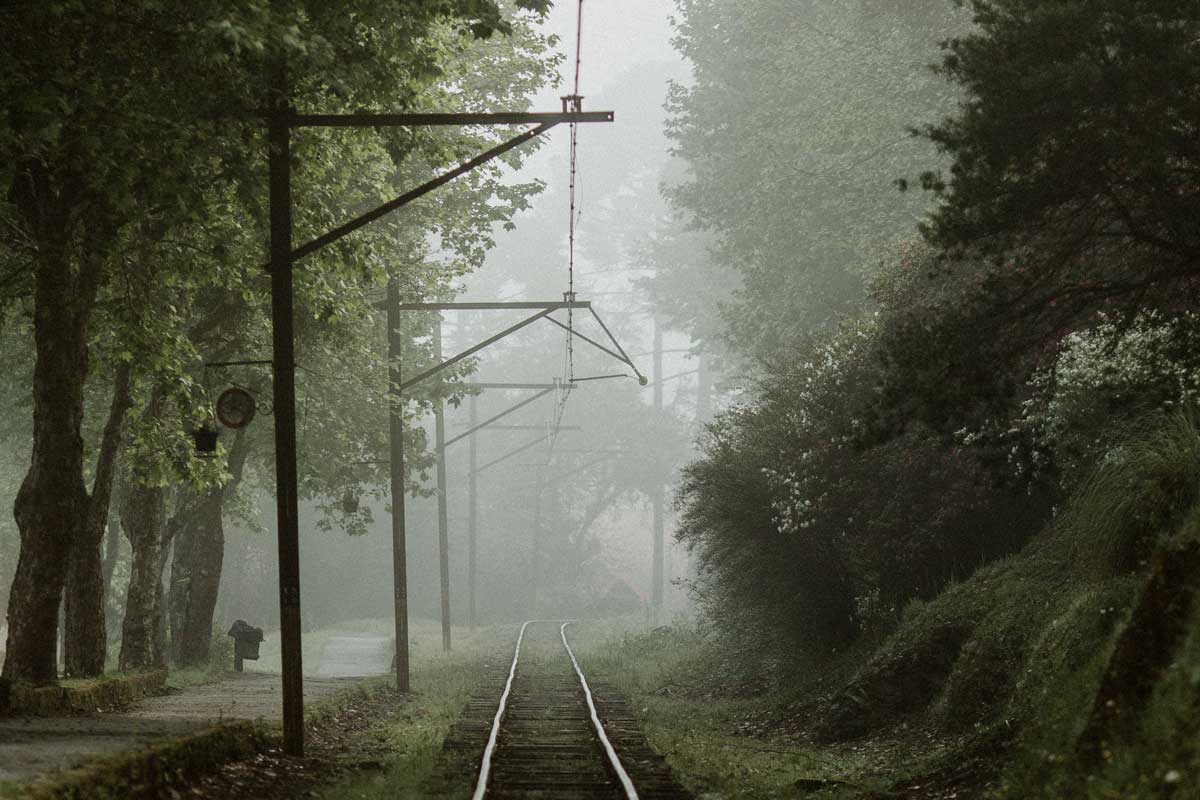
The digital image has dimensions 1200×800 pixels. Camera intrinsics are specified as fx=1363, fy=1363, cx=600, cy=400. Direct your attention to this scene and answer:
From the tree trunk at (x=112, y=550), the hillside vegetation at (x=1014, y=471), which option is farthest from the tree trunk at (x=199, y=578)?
the hillside vegetation at (x=1014, y=471)

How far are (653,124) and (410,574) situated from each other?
36.4 meters

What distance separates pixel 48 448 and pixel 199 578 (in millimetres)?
15452

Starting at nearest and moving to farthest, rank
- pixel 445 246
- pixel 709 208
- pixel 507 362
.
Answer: pixel 445 246, pixel 709 208, pixel 507 362

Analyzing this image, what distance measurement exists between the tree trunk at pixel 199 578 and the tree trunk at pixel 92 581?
9735mm

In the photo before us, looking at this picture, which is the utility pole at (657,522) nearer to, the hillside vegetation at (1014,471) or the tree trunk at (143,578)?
the tree trunk at (143,578)

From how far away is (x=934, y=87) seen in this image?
3162cm

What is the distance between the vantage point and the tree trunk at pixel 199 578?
98.1 feet

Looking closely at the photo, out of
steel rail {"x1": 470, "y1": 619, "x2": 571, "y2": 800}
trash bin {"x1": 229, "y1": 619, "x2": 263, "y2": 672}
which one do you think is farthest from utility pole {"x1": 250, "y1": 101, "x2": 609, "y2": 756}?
trash bin {"x1": 229, "y1": 619, "x2": 263, "y2": 672}

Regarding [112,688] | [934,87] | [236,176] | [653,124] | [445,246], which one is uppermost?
[653,124]

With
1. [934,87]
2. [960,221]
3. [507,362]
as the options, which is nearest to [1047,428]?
[960,221]

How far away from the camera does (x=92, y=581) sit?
19.7 m

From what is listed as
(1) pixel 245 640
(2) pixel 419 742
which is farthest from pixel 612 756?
(1) pixel 245 640

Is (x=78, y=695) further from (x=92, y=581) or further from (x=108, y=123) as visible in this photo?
(x=108, y=123)

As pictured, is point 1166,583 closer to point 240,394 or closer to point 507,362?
point 240,394
